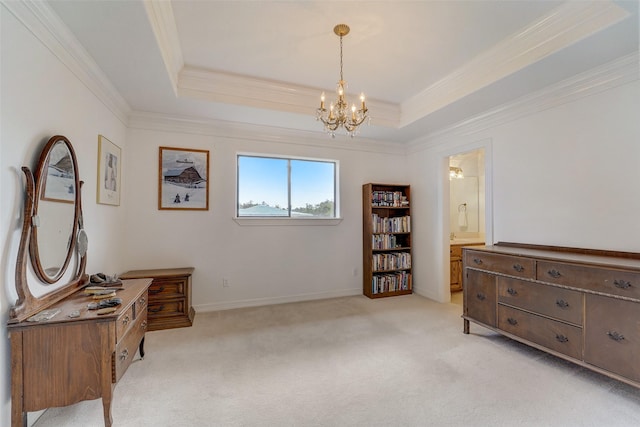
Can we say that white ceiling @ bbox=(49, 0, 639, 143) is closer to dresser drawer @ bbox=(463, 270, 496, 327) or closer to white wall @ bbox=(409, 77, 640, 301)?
white wall @ bbox=(409, 77, 640, 301)

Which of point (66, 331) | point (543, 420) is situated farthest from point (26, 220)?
point (543, 420)

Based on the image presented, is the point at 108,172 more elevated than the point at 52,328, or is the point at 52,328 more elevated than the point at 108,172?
the point at 108,172

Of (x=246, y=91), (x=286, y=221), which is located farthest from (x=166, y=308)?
(x=246, y=91)

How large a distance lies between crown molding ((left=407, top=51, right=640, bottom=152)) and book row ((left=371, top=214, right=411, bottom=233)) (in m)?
1.44

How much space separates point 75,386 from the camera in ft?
5.21

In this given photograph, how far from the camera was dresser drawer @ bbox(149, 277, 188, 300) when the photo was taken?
3141 mm

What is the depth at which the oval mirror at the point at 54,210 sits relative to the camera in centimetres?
171

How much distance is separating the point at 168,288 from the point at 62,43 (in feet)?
7.76

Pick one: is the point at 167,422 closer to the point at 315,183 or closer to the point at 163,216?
the point at 163,216

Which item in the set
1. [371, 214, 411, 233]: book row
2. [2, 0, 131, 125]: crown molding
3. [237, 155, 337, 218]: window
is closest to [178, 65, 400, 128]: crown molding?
[2, 0, 131, 125]: crown molding

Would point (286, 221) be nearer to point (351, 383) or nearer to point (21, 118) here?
point (351, 383)

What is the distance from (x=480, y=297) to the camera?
2920 millimetres

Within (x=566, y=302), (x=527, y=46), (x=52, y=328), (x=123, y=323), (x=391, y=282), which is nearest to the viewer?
(x=52, y=328)

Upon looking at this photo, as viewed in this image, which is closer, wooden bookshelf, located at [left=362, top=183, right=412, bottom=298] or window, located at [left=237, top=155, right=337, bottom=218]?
window, located at [left=237, top=155, right=337, bottom=218]
